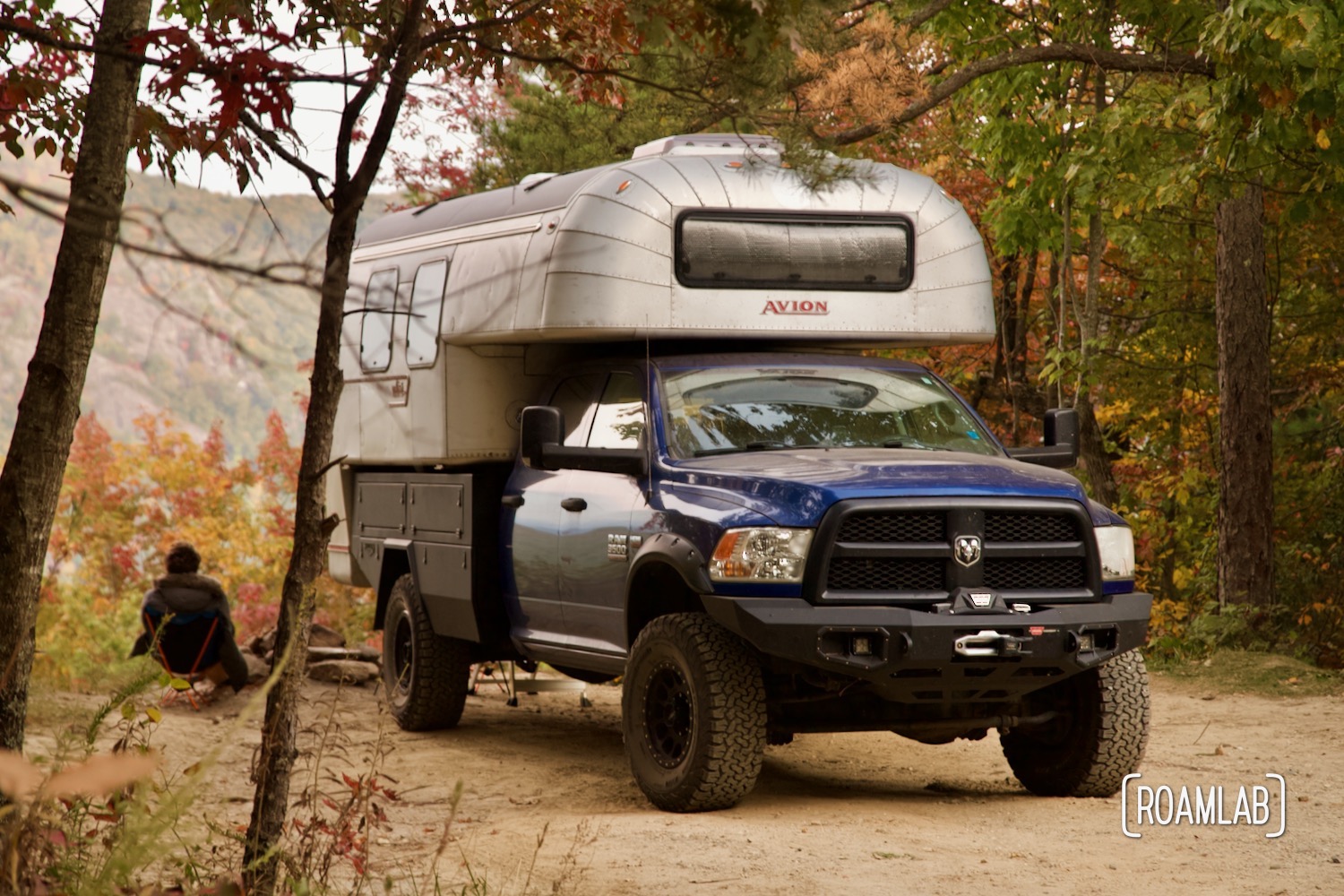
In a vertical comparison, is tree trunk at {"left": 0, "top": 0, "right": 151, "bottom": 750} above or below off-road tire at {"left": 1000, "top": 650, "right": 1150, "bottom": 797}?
above

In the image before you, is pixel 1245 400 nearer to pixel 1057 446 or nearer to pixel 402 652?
pixel 1057 446

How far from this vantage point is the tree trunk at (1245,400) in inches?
582

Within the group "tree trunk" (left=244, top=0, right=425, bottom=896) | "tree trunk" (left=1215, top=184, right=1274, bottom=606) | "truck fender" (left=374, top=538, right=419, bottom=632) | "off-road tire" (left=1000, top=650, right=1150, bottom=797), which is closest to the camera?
"tree trunk" (left=244, top=0, right=425, bottom=896)

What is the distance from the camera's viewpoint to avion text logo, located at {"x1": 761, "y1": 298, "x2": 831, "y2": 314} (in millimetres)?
9172

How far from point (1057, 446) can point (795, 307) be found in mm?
1590

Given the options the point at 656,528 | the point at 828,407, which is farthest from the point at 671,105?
the point at 656,528

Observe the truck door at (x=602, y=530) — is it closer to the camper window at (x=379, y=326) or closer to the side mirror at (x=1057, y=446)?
the side mirror at (x=1057, y=446)

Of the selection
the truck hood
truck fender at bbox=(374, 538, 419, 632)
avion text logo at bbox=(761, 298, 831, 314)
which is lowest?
truck fender at bbox=(374, 538, 419, 632)

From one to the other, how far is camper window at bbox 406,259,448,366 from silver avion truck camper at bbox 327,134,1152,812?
40mm

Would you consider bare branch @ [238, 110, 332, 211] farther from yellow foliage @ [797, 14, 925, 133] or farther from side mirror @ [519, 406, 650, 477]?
yellow foliage @ [797, 14, 925, 133]

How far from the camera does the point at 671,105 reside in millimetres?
12656

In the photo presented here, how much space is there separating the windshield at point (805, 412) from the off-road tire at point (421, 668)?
3.00m

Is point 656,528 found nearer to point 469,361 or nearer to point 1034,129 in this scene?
point 469,361

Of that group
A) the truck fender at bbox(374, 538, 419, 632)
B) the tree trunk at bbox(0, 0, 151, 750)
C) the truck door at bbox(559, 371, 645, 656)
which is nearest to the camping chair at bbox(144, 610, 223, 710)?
the truck fender at bbox(374, 538, 419, 632)
